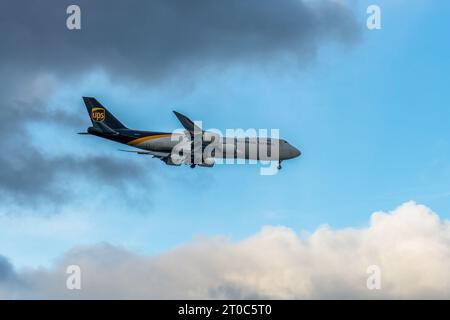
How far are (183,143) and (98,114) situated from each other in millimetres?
19027

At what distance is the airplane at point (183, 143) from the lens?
124m

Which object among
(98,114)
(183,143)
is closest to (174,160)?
(183,143)

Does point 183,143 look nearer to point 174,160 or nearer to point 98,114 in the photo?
point 174,160

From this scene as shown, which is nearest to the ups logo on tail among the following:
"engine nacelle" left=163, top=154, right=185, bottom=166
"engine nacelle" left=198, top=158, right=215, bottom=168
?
"engine nacelle" left=163, top=154, right=185, bottom=166

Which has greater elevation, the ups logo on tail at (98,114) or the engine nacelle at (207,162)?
the ups logo on tail at (98,114)

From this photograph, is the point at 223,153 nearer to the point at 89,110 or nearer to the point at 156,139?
the point at 156,139

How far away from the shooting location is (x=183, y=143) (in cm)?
12581

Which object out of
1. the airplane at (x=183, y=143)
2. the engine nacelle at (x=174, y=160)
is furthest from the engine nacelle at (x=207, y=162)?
the engine nacelle at (x=174, y=160)

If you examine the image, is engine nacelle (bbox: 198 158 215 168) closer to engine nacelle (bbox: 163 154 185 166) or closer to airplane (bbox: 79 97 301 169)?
airplane (bbox: 79 97 301 169)

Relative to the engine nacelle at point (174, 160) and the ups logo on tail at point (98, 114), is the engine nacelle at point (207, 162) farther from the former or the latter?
the ups logo on tail at point (98, 114)

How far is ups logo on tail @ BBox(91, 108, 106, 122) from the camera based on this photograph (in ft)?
424
